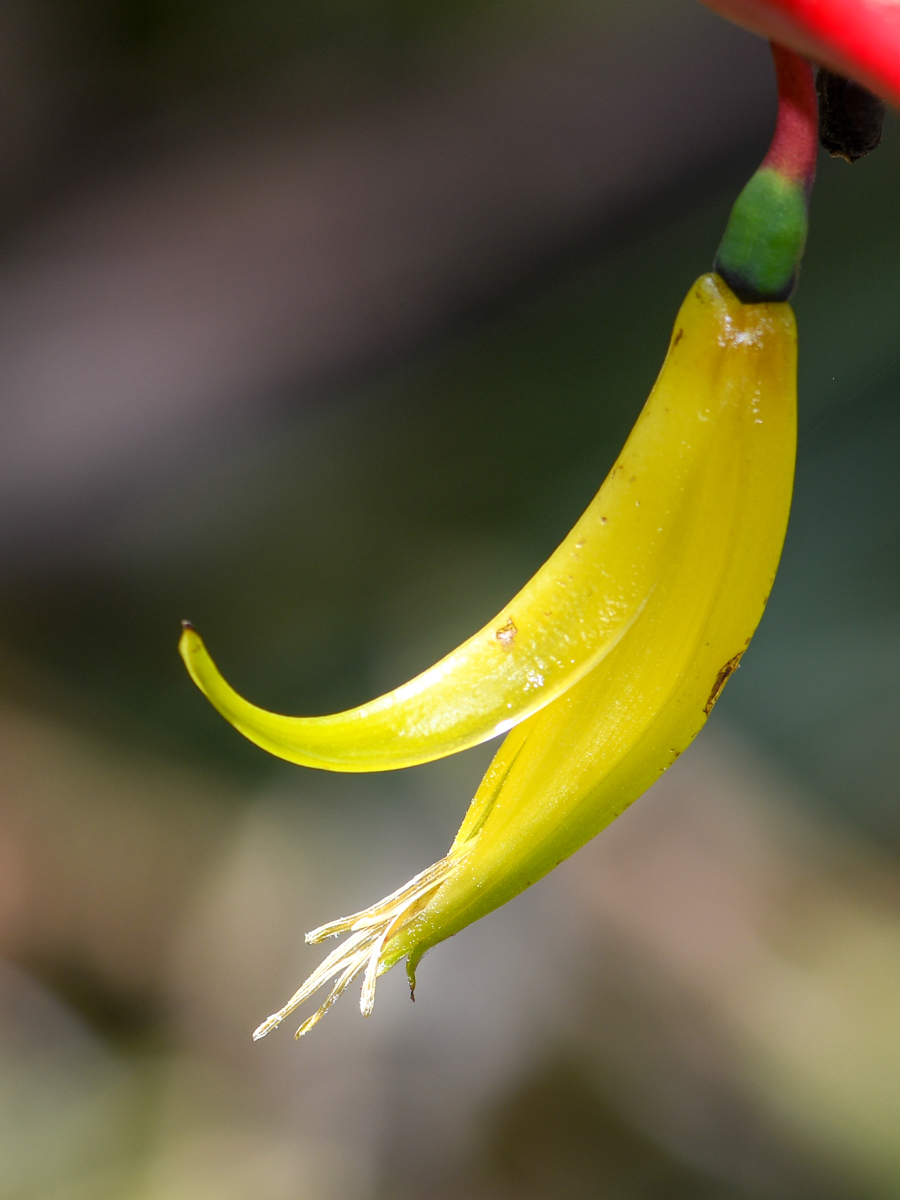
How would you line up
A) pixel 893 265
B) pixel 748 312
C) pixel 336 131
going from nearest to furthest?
pixel 748 312
pixel 336 131
pixel 893 265

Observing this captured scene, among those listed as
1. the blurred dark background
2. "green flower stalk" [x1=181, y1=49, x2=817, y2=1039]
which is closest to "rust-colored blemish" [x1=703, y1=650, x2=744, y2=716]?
"green flower stalk" [x1=181, y1=49, x2=817, y2=1039]

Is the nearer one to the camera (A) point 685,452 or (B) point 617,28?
(A) point 685,452

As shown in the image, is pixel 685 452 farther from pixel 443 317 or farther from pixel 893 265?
pixel 893 265

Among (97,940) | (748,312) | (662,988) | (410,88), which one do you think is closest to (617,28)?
(410,88)

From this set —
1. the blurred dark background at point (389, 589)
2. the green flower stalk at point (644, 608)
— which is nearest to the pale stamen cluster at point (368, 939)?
the green flower stalk at point (644, 608)

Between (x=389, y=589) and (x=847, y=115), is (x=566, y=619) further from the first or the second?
(x=389, y=589)

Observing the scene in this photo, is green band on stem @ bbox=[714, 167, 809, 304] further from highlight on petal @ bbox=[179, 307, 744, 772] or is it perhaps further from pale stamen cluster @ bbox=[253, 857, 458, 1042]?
pale stamen cluster @ bbox=[253, 857, 458, 1042]

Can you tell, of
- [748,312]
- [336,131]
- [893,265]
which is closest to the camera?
[748,312]
